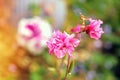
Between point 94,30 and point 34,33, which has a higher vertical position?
point 94,30

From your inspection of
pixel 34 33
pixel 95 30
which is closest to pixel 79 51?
pixel 34 33

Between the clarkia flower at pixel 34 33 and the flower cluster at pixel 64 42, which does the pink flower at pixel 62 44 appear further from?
the clarkia flower at pixel 34 33

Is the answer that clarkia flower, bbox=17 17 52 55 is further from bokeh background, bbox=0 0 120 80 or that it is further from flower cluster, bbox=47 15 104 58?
flower cluster, bbox=47 15 104 58

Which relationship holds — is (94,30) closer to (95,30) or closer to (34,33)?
(95,30)

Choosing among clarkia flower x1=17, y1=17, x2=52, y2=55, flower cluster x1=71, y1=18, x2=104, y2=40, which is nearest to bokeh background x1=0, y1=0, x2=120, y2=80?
clarkia flower x1=17, y1=17, x2=52, y2=55

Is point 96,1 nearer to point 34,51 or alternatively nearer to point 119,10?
point 119,10

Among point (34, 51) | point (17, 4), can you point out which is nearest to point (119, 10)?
point (34, 51)

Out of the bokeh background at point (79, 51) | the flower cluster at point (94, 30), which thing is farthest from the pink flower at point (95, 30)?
the bokeh background at point (79, 51)
